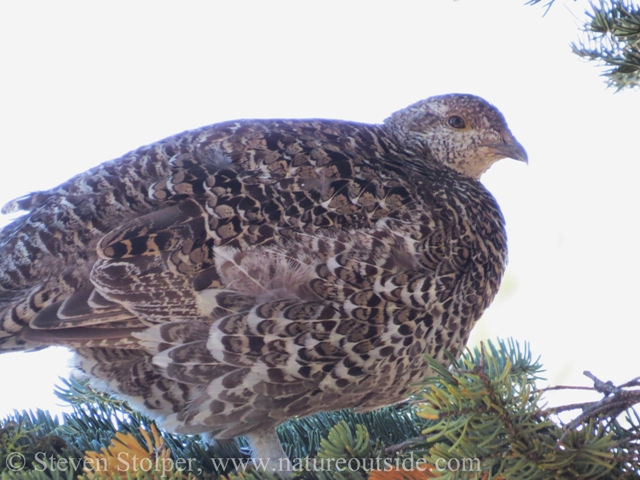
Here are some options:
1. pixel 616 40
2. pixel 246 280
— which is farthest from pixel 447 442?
pixel 616 40

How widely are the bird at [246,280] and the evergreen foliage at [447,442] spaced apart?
0.42ft

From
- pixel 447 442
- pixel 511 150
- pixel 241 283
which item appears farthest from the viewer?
pixel 511 150

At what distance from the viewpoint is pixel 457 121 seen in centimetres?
208

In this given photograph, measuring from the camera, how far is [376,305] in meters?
1.53

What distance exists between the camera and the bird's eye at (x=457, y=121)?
2072 mm

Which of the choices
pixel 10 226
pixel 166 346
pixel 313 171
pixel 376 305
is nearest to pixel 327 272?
pixel 376 305

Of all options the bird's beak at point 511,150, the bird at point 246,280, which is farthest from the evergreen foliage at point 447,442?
the bird's beak at point 511,150

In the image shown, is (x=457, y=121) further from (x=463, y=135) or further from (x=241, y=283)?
(x=241, y=283)

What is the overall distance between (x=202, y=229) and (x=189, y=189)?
132 mm

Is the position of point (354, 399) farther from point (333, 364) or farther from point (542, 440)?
point (542, 440)

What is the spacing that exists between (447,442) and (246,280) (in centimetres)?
→ 63

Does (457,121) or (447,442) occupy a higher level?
(457,121)

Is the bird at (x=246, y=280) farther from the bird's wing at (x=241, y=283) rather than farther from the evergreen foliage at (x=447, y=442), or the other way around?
the evergreen foliage at (x=447, y=442)

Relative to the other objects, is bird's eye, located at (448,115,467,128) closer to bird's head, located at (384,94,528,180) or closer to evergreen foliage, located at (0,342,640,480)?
bird's head, located at (384,94,528,180)
